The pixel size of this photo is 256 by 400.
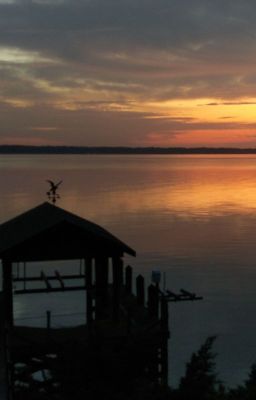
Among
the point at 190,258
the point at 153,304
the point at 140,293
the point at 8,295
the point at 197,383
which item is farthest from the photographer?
the point at 190,258

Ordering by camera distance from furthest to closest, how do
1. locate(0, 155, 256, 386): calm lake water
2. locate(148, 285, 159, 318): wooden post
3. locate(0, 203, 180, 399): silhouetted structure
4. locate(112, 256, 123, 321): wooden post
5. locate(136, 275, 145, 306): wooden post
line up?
locate(0, 155, 256, 386): calm lake water
locate(136, 275, 145, 306): wooden post
locate(148, 285, 159, 318): wooden post
locate(112, 256, 123, 321): wooden post
locate(0, 203, 180, 399): silhouetted structure

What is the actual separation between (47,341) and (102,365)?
450 centimetres

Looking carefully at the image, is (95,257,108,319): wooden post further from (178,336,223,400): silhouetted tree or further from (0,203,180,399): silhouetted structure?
(178,336,223,400): silhouetted tree

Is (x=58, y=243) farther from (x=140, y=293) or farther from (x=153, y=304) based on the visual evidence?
(x=140, y=293)

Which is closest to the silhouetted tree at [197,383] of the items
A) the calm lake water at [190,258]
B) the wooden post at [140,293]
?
the wooden post at [140,293]

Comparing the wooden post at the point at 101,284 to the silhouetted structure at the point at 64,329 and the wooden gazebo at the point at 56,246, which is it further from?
the wooden gazebo at the point at 56,246

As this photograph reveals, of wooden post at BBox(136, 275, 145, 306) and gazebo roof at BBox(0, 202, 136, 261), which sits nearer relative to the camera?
gazebo roof at BBox(0, 202, 136, 261)

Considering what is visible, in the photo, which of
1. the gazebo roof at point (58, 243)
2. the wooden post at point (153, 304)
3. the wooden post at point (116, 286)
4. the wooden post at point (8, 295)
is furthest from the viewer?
the wooden post at point (153, 304)

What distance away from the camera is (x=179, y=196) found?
368 feet

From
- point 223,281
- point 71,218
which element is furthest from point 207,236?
point 71,218

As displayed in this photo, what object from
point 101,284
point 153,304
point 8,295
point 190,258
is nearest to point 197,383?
point 153,304

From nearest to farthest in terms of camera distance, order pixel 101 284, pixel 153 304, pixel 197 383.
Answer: pixel 197 383 < pixel 153 304 < pixel 101 284

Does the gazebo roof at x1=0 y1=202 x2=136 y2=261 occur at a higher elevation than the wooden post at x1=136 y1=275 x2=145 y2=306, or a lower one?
higher

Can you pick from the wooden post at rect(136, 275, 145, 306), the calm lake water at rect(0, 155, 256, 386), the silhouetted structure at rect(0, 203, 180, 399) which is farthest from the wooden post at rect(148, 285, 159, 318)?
the calm lake water at rect(0, 155, 256, 386)
